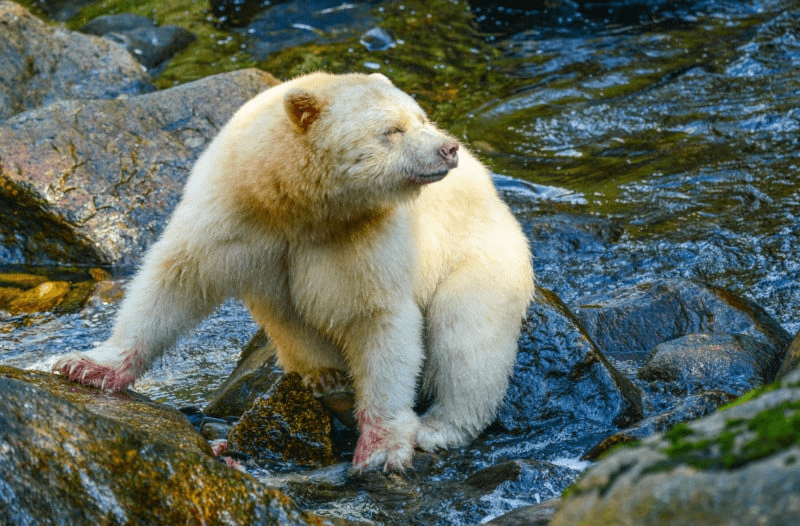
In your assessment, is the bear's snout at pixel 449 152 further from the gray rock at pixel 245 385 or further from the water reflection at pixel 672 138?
the water reflection at pixel 672 138

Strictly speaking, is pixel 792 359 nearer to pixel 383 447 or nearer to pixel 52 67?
pixel 383 447

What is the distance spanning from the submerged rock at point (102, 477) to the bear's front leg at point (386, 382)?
1.78 meters

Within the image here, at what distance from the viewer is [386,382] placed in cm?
605

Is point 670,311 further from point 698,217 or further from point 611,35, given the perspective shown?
point 611,35

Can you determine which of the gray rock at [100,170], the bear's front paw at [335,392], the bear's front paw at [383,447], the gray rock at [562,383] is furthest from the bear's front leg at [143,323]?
the gray rock at [100,170]

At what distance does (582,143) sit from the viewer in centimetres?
1228

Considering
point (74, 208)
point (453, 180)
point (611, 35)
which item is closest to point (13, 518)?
point (453, 180)

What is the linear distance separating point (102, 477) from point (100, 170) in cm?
664

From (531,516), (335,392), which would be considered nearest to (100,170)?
(335,392)

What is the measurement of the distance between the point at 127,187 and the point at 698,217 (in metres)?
5.74

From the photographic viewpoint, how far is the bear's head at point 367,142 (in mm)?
5379

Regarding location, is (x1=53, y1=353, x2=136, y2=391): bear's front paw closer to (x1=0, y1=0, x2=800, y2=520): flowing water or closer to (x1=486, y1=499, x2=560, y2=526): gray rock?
(x1=0, y1=0, x2=800, y2=520): flowing water

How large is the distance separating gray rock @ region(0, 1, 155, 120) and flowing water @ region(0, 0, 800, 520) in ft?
13.0

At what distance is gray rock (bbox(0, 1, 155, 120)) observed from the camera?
40.4 ft
